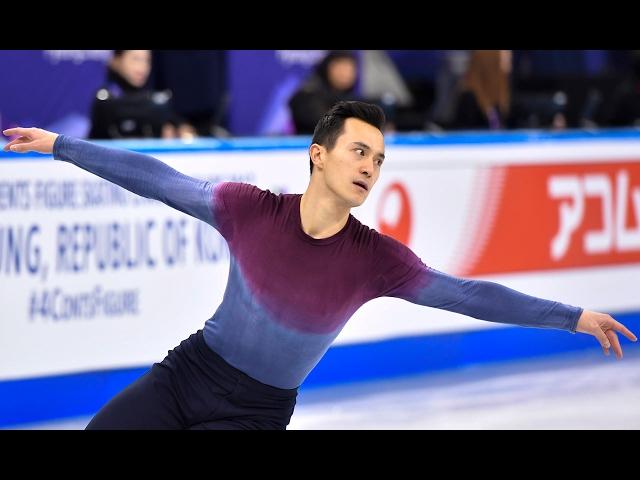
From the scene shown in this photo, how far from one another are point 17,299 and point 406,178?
2609 mm

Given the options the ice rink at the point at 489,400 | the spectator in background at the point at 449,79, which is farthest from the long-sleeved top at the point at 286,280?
the spectator in background at the point at 449,79

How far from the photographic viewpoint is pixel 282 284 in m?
3.94

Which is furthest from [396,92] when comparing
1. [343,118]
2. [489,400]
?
[343,118]

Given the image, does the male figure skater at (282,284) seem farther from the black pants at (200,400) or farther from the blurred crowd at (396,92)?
the blurred crowd at (396,92)

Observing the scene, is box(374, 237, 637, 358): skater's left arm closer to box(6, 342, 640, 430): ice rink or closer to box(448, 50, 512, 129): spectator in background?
box(6, 342, 640, 430): ice rink

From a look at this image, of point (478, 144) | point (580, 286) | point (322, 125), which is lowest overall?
point (322, 125)

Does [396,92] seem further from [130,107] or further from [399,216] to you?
[130,107]

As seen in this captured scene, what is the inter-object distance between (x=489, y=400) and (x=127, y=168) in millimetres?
3716

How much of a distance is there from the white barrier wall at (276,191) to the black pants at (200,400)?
8.34 ft

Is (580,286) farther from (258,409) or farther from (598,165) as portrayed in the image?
(258,409)

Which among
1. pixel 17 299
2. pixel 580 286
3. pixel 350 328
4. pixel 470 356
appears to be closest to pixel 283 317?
pixel 17 299

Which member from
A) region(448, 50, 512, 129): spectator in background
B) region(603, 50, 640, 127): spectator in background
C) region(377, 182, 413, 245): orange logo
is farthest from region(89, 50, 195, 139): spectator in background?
region(603, 50, 640, 127): spectator in background

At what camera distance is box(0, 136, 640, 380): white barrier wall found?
6.32 metres

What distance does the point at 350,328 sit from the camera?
746cm
